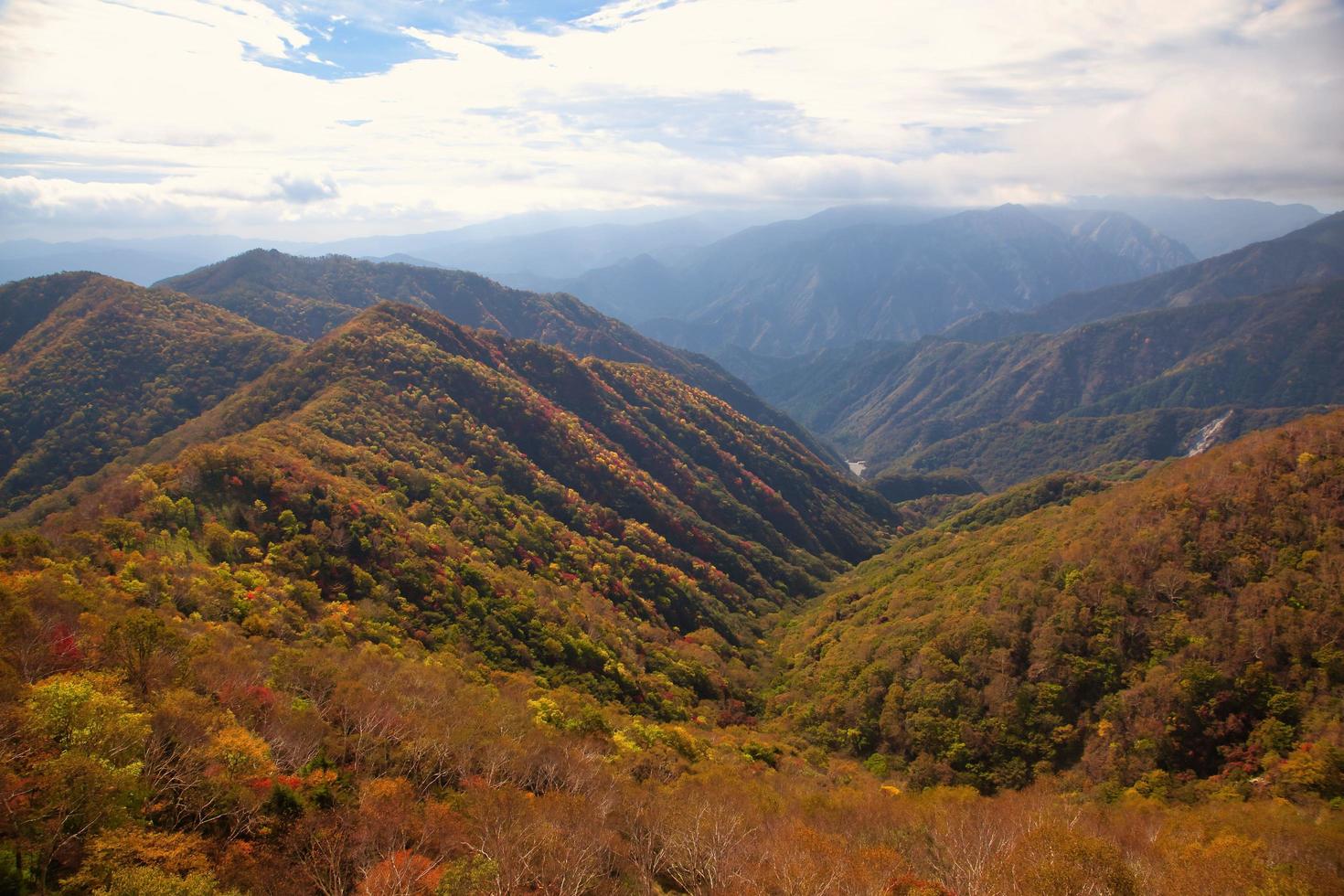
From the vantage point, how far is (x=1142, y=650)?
53.5 metres

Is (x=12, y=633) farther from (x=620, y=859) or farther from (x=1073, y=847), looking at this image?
(x=1073, y=847)

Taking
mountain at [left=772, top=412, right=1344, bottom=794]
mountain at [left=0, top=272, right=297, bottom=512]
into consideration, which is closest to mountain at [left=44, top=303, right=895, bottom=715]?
mountain at [left=772, top=412, right=1344, bottom=794]

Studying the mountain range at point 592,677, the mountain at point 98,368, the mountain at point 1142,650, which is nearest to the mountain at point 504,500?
the mountain range at point 592,677

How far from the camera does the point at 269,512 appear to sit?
6253cm

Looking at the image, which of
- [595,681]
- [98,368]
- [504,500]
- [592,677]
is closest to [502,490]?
[504,500]

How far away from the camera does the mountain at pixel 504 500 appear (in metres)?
62.0

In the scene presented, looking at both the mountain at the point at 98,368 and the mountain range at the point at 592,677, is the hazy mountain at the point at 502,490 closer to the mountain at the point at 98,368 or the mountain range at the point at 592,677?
the mountain range at the point at 592,677

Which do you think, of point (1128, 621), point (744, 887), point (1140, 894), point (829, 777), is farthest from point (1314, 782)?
point (744, 887)

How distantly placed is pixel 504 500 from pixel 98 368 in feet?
389

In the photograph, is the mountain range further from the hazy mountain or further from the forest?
the hazy mountain

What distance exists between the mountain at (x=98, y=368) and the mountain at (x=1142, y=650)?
476 feet

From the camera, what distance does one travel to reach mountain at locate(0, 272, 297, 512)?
128 m

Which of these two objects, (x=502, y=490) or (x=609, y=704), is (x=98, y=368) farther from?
(x=609, y=704)

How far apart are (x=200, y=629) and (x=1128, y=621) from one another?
233 ft
